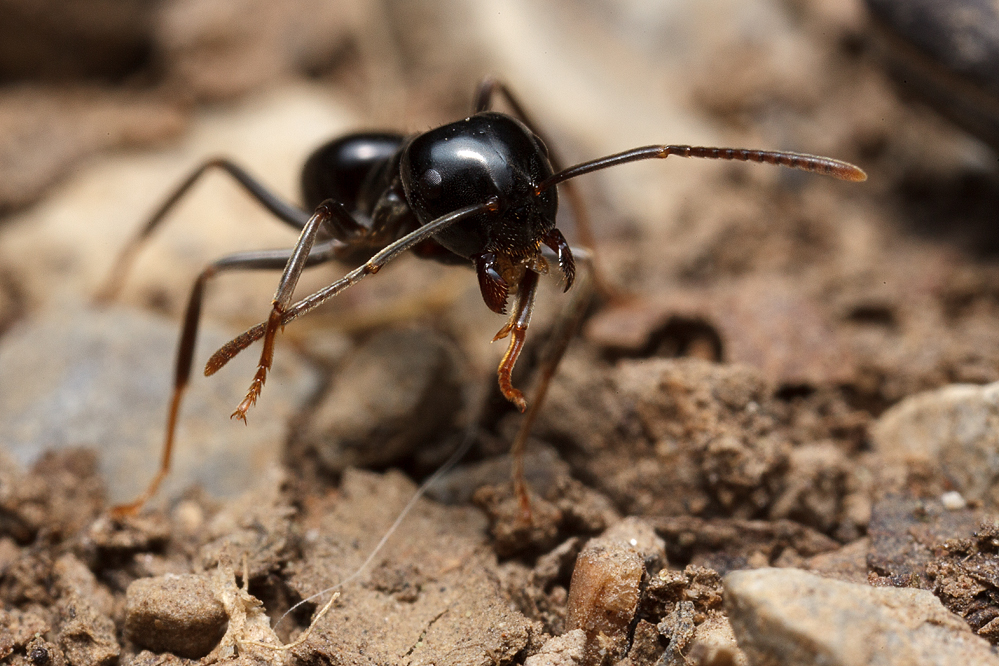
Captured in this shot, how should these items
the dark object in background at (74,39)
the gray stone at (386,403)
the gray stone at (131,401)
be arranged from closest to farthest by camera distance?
the gray stone at (386,403) → the gray stone at (131,401) → the dark object in background at (74,39)

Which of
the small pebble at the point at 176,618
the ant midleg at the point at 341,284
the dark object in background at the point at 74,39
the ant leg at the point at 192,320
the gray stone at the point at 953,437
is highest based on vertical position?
the dark object in background at the point at 74,39

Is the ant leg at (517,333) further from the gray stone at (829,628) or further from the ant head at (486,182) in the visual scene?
the gray stone at (829,628)

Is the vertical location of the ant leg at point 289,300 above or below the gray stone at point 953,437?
above

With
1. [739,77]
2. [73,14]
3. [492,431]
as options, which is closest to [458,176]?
[492,431]

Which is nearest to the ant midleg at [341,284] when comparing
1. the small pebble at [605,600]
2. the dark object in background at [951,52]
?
the small pebble at [605,600]

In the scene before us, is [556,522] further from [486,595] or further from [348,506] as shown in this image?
[348,506]

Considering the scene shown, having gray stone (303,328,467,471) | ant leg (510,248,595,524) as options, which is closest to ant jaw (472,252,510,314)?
ant leg (510,248,595,524)

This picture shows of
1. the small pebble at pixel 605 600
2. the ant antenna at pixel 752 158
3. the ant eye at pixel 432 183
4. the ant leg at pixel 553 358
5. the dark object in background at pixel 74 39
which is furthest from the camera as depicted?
the dark object in background at pixel 74 39
